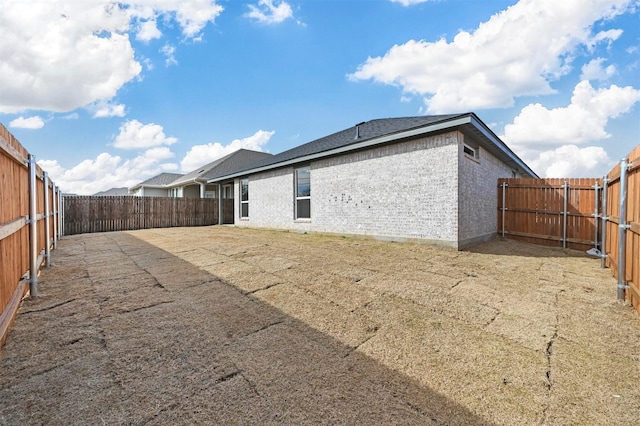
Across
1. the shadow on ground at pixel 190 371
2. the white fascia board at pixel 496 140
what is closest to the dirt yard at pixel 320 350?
the shadow on ground at pixel 190 371

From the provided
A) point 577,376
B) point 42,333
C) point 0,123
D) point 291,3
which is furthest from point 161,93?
point 577,376

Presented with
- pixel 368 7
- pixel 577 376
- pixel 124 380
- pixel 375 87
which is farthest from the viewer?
pixel 375 87

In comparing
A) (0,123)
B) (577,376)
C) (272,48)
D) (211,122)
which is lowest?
(577,376)

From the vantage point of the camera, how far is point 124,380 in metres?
2.07

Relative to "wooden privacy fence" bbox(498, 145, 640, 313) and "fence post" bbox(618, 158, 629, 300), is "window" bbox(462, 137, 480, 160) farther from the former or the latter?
"fence post" bbox(618, 158, 629, 300)

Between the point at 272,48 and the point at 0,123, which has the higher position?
the point at 272,48

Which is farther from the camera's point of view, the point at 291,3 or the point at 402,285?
the point at 291,3

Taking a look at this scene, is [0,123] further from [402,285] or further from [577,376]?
[577,376]

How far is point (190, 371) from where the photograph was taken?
219 centimetres

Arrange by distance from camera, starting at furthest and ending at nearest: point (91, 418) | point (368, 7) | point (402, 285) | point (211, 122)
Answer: point (211, 122)
point (368, 7)
point (402, 285)
point (91, 418)

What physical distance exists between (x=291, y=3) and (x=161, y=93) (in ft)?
23.2

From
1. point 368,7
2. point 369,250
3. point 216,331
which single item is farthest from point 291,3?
point 216,331

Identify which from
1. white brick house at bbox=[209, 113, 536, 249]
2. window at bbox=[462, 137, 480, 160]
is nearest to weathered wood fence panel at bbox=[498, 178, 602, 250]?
white brick house at bbox=[209, 113, 536, 249]

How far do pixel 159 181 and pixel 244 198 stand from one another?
1592cm
